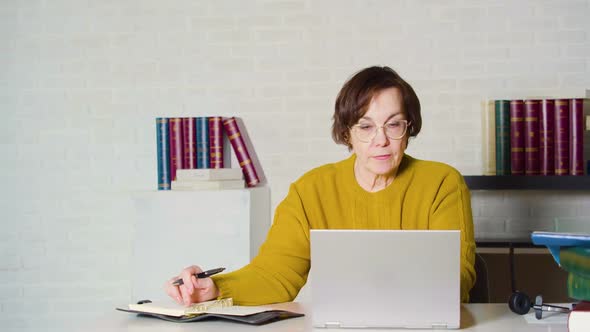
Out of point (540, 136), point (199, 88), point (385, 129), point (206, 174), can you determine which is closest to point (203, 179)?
point (206, 174)

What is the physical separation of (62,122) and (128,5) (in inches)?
27.8

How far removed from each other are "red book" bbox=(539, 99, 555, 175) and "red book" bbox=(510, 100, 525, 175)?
87 millimetres

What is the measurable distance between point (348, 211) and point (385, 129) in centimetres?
28

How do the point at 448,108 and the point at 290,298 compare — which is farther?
the point at 448,108

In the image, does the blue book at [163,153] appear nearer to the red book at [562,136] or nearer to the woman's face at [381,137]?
the woman's face at [381,137]

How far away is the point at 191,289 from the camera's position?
1940 mm

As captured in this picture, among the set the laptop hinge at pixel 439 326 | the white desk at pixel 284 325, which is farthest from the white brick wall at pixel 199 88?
the laptop hinge at pixel 439 326

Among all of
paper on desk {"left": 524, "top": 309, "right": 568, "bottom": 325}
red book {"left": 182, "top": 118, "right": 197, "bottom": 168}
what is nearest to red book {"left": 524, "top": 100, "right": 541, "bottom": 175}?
red book {"left": 182, "top": 118, "right": 197, "bottom": 168}

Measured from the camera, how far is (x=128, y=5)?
3.89 metres

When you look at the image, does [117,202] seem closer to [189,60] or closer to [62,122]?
[62,122]

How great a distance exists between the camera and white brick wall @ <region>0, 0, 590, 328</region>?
12.0 feet

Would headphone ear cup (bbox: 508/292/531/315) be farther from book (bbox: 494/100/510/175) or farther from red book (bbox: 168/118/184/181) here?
red book (bbox: 168/118/184/181)

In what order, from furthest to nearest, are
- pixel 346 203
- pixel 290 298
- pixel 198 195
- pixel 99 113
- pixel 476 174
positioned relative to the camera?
pixel 99 113 → pixel 476 174 → pixel 198 195 → pixel 346 203 → pixel 290 298

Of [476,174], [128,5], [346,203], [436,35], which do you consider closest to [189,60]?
[128,5]
